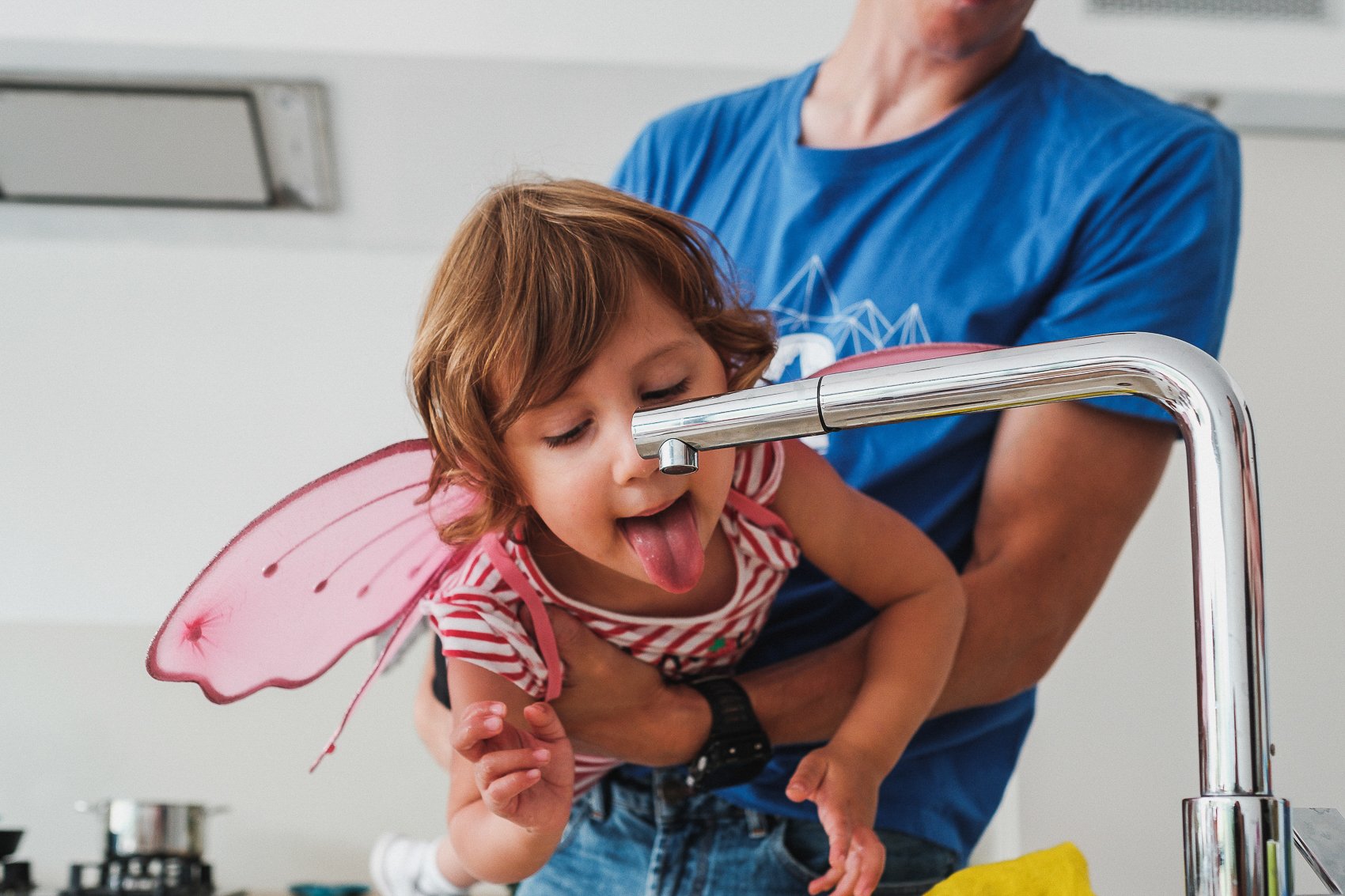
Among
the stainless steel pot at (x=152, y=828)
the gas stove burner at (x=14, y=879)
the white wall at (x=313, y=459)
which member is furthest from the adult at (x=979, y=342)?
the gas stove burner at (x=14, y=879)

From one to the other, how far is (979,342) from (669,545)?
1.44 feet

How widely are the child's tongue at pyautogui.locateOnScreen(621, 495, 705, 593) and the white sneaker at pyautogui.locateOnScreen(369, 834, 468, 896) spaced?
72 cm

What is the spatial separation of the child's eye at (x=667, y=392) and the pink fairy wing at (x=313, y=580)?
0.15 metres

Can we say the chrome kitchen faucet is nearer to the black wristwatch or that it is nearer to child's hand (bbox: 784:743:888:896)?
child's hand (bbox: 784:743:888:896)

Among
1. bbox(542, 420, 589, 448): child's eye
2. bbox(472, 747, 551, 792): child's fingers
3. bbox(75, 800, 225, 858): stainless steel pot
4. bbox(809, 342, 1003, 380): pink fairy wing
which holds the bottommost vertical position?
bbox(75, 800, 225, 858): stainless steel pot

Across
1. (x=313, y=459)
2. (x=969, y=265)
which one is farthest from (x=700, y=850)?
(x=313, y=459)

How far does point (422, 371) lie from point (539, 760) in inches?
11.5

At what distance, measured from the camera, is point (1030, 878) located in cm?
53

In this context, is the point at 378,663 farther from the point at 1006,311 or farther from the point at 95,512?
the point at 95,512

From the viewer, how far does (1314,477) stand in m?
2.60

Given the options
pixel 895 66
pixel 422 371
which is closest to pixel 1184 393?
pixel 422 371

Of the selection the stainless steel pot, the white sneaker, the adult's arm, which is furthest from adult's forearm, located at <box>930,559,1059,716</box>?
the stainless steel pot

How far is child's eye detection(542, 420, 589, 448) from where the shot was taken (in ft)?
2.39

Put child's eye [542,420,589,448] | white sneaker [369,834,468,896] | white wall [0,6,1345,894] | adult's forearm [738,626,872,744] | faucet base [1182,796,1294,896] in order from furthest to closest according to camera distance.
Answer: white wall [0,6,1345,894]
white sneaker [369,834,468,896]
adult's forearm [738,626,872,744]
child's eye [542,420,589,448]
faucet base [1182,796,1294,896]
